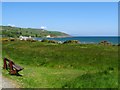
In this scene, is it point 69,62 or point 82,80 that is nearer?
point 82,80

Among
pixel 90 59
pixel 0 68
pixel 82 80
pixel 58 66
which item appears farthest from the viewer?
pixel 90 59

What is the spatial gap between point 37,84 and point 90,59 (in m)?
15.7

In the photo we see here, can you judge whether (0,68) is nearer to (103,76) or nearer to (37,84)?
(37,84)

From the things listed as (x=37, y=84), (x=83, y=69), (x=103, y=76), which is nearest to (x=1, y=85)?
(x=37, y=84)

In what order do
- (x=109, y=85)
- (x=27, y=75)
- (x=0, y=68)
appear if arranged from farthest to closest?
1. (x=0, y=68)
2. (x=27, y=75)
3. (x=109, y=85)

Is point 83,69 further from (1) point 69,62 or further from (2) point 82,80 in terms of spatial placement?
(2) point 82,80

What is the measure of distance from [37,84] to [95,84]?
182 inches

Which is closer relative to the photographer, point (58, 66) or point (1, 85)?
point (1, 85)

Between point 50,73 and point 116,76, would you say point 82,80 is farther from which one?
point 50,73

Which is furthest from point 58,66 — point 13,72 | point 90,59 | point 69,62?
point 13,72

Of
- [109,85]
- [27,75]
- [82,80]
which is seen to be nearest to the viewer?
[109,85]

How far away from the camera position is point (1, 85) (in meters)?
22.6

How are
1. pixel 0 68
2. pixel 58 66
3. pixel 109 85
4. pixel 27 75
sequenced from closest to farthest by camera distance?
pixel 109 85
pixel 27 75
pixel 0 68
pixel 58 66

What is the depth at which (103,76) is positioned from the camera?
73.9 feet
